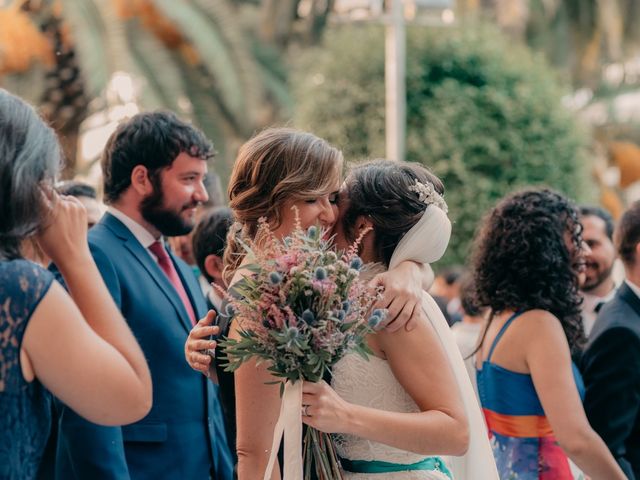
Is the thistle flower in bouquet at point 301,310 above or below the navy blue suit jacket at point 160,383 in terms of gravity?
above

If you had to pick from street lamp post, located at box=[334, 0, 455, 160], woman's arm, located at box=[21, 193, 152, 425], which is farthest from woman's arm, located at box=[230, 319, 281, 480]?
street lamp post, located at box=[334, 0, 455, 160]

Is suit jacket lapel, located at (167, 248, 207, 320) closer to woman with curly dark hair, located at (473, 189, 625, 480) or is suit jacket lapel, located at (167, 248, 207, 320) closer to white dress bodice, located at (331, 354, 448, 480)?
woman with curly dark hair, located at (473, 189, 625, 480)

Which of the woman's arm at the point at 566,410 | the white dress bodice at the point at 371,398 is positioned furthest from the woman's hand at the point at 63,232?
the woman's arm at the point at 566,410

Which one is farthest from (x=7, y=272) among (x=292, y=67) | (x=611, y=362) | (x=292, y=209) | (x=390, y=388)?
(x=292, y=67)

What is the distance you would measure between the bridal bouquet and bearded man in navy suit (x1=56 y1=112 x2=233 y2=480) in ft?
3.82

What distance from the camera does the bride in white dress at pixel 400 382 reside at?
294cm

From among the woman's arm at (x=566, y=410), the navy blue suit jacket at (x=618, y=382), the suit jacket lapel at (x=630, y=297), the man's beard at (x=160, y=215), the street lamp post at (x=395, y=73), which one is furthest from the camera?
the street lamp post at (x=395, y=73)

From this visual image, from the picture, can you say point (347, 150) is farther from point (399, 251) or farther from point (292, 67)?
point (399, 251)

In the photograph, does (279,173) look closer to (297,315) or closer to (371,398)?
(297,315)

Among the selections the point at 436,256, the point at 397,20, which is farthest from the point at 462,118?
the point at 436,256

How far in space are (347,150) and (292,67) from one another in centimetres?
336

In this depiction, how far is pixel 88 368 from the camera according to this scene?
2359 mm

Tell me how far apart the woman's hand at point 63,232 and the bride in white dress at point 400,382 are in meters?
0.80

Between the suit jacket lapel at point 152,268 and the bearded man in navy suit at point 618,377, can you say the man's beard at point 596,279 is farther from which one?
the suit jacket lapel at point 152,268
